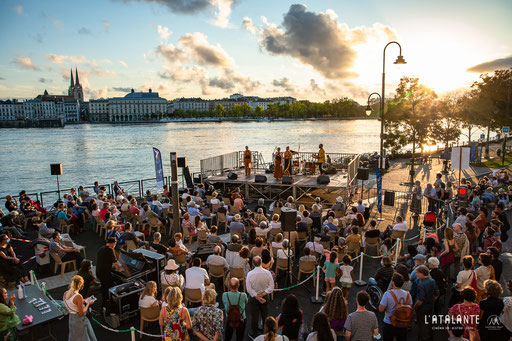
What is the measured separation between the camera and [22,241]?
41.0ft

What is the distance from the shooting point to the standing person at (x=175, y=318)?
16.9 feet

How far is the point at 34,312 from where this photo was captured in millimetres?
6215

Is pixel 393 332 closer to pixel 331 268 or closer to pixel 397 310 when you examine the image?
pixel 397 310

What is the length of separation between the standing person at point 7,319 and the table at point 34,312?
0.13 meters

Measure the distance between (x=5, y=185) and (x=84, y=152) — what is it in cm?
2768

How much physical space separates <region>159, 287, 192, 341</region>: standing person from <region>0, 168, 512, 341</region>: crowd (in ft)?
0.05

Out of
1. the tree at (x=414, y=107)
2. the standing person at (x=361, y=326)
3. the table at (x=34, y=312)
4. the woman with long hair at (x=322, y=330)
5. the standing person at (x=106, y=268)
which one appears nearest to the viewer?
the woman with long hair at (x=322, y=330)

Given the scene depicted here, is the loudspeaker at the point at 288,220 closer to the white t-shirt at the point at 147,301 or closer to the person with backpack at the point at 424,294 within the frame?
the person with backpack at the point at 424,294

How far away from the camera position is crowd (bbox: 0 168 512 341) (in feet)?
17.0

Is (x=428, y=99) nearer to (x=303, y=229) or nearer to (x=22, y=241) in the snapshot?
(x=303, y=229)

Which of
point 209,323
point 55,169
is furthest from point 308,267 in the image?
point 55,169

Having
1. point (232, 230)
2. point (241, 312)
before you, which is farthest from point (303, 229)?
point (241, 312)

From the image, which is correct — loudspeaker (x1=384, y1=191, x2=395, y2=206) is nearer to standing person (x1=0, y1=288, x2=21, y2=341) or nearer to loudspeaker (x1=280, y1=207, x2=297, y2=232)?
loudspeaker (x1=280, y1=207, x2=297, y2=232)

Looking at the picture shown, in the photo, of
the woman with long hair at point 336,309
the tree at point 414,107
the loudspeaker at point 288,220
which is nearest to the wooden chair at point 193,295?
the loudspeaker at point 288,220
